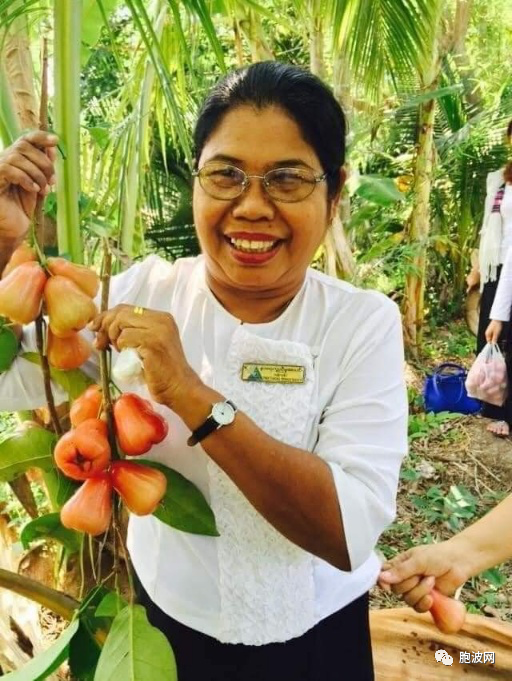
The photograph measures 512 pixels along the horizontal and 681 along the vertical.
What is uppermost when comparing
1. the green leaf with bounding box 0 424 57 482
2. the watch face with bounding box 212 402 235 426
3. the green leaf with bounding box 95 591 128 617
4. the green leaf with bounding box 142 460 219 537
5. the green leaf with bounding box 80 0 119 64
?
the green leaf with bounding box 80 0 119 64

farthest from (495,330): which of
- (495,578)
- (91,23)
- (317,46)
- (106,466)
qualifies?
(106,466)

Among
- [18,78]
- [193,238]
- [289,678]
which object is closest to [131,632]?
[289,678]

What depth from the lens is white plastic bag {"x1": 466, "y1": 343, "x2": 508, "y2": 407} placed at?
3135mm

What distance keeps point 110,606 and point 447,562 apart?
1.67ft

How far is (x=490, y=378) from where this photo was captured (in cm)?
315

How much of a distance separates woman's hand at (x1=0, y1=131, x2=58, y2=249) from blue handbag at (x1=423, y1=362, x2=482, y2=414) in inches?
133

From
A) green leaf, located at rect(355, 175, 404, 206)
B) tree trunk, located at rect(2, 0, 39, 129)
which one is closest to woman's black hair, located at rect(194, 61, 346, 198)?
tree trunk, located at rect(2, 0, 39, 129)

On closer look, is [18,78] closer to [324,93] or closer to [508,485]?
[324,93]

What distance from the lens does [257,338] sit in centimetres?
93

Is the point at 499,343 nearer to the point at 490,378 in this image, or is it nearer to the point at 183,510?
the point at 490,378

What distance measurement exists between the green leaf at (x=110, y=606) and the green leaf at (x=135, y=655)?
5 centimetres

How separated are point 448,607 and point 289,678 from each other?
0.26 meters

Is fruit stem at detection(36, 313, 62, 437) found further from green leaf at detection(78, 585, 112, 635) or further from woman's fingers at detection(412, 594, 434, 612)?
woman's fingers at detection(412, 594, 434, 612)

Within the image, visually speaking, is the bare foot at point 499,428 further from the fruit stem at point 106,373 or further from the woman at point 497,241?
the fruit stem at point 106,373
